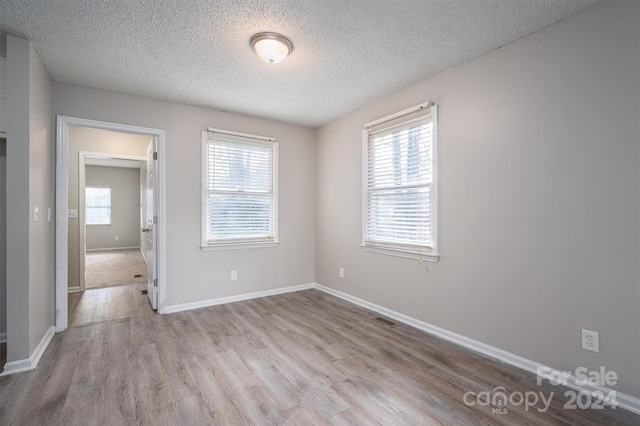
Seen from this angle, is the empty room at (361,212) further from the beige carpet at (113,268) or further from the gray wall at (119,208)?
the gray wall at (119,208)

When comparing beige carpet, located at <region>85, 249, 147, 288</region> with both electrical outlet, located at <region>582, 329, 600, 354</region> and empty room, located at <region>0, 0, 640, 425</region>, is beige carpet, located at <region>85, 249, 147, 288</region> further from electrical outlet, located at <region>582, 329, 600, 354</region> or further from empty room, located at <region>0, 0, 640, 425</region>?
electrical outlet, located at <region>582, 329, 600, 354</region>

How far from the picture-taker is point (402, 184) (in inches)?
127

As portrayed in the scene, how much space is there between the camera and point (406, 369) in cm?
223

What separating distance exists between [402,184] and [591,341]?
1943 mm

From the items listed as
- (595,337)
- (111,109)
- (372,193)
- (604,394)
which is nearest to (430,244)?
(372,193)

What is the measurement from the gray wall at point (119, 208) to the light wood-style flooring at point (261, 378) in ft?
23.2

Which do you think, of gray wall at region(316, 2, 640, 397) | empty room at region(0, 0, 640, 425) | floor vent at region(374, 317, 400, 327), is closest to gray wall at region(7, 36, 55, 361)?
empty room at region(0, 0, 640, 425)

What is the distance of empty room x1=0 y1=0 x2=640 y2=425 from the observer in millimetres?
1839

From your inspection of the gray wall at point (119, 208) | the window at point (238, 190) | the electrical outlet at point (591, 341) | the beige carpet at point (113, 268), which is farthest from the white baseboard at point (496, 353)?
the gray wall at point (119, 208)

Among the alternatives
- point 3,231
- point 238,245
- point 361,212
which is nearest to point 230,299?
point 238,245

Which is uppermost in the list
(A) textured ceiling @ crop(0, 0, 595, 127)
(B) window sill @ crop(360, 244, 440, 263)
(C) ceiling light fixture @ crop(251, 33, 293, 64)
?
(A) textured ceiling @ crop(0, 0, 595, 127)

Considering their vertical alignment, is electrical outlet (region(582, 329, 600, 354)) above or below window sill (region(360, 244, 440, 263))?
below

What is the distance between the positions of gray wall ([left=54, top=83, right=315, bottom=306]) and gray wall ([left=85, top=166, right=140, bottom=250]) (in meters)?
7.11

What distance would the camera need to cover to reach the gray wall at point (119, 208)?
348 inches
